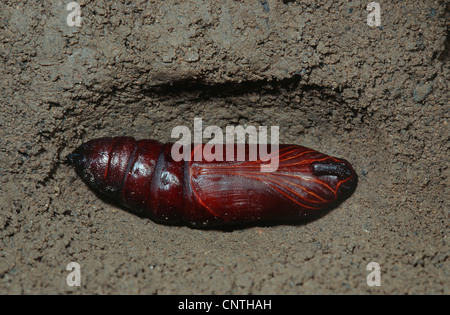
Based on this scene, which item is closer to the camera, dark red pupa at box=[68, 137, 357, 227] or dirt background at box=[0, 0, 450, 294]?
dirt background at box=[0, 0, 450, 294]

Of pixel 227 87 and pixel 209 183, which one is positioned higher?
pixel 227 87

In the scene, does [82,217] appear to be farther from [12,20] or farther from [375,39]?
[375,39]

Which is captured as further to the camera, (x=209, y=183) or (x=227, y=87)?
(x=227, y=87)

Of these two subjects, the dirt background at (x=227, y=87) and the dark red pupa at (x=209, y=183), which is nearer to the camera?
the dirt background at (x=227, y=87)

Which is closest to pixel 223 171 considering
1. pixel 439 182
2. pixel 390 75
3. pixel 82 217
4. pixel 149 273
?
pixel 149 273
